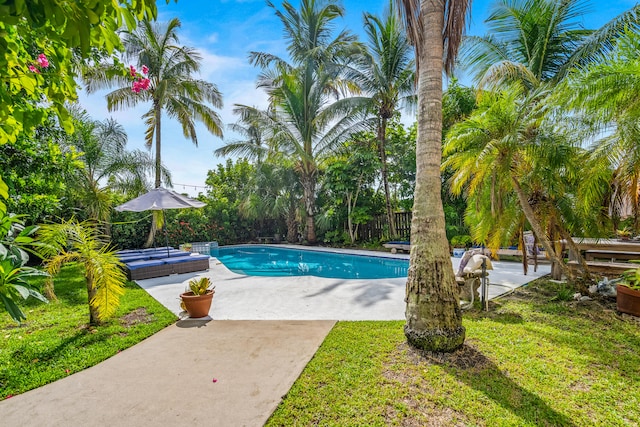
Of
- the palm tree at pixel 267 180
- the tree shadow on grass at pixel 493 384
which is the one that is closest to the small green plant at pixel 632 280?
the tree shadow on grass at pixel 493 384

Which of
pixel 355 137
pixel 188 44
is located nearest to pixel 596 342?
pixel 355 137

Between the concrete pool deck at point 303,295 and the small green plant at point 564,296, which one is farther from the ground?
the small green plant at point 564,296

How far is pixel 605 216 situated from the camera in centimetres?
645

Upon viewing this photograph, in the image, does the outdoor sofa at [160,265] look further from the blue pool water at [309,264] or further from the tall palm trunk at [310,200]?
the tall palm trunk at [310,200]

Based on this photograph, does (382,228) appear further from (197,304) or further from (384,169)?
(197,304)

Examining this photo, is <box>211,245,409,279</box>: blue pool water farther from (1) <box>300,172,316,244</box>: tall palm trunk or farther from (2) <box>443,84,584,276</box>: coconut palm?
(2) <box>443,84,584,276</box>: coconut palm

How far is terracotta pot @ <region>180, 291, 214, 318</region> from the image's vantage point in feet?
16.4

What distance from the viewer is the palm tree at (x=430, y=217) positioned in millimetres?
3459

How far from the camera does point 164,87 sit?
12.5 metres

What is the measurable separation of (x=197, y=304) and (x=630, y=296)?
6980mm

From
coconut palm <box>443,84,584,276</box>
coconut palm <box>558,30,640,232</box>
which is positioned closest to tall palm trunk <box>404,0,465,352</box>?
coconut palm <box>443,84,584,276</box>

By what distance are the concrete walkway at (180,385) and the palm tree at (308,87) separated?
12266mm

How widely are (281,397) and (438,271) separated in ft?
7.00

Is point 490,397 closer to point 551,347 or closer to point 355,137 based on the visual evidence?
point 551,347
